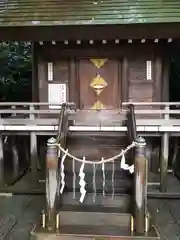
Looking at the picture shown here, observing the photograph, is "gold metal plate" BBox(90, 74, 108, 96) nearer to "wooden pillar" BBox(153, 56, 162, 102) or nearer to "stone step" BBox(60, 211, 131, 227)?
"wooden pillar" BBox(153, 56, 162, 102)

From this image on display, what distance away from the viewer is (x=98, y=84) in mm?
8516

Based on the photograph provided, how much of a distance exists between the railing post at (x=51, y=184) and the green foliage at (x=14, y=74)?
9.25 m

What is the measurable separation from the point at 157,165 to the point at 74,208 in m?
3.86

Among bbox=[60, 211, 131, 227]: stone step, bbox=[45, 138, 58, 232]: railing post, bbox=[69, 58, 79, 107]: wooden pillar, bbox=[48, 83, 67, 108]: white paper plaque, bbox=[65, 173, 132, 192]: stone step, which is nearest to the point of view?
bbox=[45, 138, 58, 232]: railing post

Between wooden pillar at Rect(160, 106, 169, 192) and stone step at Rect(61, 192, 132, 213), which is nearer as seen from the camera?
stone step at Rect(61, 192, 132, 213)

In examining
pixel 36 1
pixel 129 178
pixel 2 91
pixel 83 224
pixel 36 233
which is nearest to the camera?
pixel 36 233

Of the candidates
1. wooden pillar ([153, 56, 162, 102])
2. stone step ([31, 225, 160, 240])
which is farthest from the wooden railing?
stone step ([31, 225, 160, 240])

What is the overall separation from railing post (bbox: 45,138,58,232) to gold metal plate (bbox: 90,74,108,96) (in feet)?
11.4

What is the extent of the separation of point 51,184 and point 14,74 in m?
10.1

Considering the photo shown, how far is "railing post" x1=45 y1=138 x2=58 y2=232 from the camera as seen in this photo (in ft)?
17.2

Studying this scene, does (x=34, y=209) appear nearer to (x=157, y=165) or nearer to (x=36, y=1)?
(x=157, y=165)

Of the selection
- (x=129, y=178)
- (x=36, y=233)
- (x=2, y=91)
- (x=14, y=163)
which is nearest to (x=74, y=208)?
(x=36, y=233)

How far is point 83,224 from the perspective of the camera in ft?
17.9

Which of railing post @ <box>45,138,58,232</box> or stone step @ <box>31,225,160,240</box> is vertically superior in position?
railing post @ <box>45,138,58,232</box>
